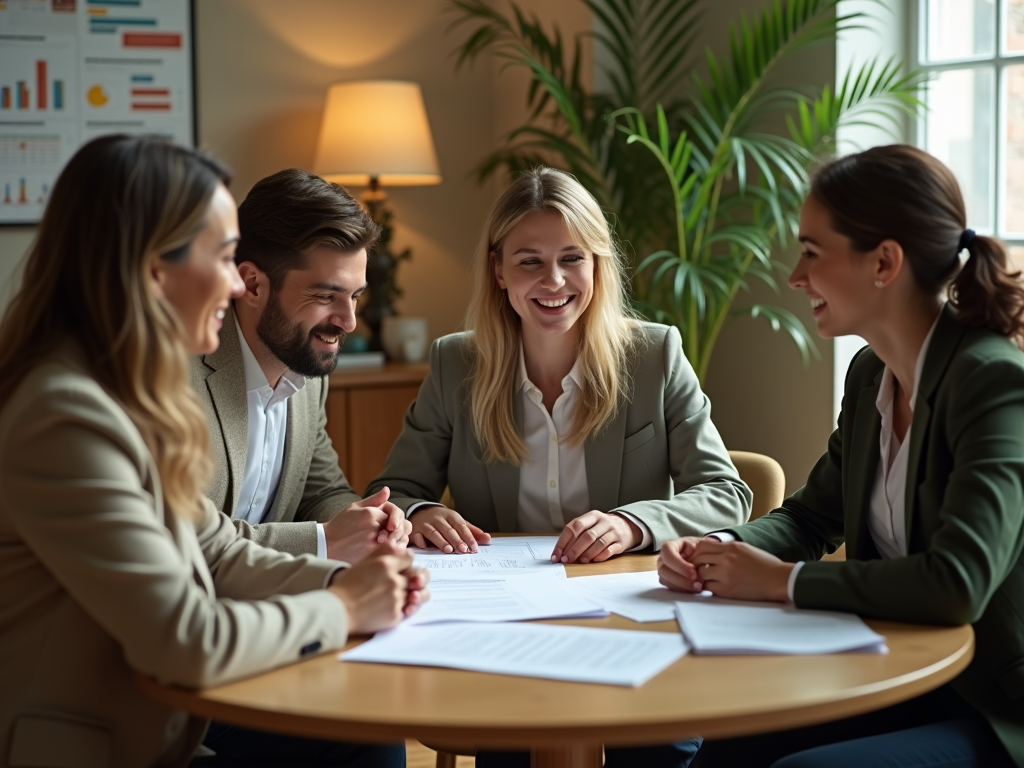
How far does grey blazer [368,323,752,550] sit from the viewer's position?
226cm

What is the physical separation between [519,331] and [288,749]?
3.23 ft

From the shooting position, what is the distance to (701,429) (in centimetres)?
229

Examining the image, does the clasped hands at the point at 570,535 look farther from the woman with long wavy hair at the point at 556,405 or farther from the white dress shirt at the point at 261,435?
the white dress shirt at the point at 261,435

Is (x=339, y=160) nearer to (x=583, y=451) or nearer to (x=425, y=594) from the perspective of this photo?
(x=583, y=451)

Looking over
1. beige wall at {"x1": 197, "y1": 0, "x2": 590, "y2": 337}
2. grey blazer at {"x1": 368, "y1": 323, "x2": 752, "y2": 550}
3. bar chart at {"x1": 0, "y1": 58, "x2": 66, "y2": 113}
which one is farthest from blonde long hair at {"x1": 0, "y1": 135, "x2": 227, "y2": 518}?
bar chart at {"x1": 0, "y1": 58, "x2": 66, "y2": 113}

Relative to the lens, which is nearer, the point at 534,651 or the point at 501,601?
the point at 534,651

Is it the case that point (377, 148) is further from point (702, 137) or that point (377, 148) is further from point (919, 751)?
point (919, 751)

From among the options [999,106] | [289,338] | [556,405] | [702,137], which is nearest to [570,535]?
[556,405]

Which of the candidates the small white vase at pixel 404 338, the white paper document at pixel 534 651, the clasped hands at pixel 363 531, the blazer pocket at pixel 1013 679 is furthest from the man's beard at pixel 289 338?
the small white vase at pixel 404 338

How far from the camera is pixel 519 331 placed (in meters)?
2.46

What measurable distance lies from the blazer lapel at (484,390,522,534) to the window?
1745 millimetres

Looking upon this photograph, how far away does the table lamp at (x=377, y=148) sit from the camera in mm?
4266

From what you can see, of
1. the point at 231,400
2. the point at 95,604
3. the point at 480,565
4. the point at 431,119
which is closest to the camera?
the point at 95,604

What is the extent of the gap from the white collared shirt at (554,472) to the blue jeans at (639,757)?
1.45ft
